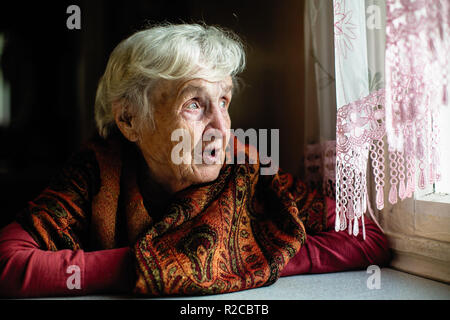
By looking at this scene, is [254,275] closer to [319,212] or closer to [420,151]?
[319,212]

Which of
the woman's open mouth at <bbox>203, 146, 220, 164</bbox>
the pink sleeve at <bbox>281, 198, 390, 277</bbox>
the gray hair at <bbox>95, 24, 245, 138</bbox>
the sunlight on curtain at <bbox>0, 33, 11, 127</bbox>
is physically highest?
the sunlight on curtain at <bbox>0, 33, 11, 127</bbox>

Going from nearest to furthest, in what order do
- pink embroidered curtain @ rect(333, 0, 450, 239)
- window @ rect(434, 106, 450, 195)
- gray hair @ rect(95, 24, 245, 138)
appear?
pink embroidered curtain @ rect(333, 0, 450, 239), window @ rect(434, 106, 450, 195), gray hair @ rect(95, 24, 245, 138)

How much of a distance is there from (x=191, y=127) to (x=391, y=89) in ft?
1.63

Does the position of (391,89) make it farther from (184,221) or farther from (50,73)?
(50,73)

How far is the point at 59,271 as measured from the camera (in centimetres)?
98

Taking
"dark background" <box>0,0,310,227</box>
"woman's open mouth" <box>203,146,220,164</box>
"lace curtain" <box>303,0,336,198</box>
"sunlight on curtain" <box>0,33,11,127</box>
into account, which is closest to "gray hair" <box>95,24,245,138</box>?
"woman's open mouth" <box>203,146,220,164</box>

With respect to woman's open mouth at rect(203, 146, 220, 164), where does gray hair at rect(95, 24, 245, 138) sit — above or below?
above

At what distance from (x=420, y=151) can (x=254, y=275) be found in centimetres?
49

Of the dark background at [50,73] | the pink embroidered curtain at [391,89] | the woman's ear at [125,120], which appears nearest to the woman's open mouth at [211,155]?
the woman's ear at [125,120]

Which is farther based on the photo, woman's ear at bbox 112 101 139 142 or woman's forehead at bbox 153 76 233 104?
woman's ear at bbox 112 101 139 142

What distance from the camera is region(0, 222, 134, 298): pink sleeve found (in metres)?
0.97

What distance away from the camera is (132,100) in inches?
46.2

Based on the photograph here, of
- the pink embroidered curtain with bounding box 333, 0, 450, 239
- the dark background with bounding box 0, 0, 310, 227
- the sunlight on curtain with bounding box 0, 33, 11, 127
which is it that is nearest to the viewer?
the pink embroidered curtain with bounding box 333, 0, 450, 239

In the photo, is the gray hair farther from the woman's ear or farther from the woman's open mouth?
the woman's open mouth
